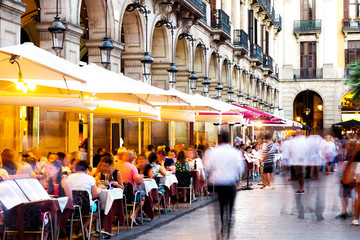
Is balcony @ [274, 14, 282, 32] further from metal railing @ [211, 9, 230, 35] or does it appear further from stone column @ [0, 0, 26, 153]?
stone column @ [0, 0, 26, 153]

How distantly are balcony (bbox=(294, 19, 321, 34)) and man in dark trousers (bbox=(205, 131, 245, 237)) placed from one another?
161ft

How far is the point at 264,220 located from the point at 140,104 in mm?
3311

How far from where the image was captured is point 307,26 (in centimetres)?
5866

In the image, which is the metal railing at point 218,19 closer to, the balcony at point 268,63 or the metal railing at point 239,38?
the metal railing at point 239,38


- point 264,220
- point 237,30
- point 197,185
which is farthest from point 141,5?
point 237,30

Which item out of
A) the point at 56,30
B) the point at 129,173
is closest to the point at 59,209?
the point at 129,173

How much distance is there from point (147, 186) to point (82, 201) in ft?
9.07

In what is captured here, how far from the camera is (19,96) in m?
11.2

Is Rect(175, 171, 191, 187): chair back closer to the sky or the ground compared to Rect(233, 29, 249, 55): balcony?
closer to the ground

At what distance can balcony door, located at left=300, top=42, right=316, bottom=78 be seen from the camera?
193ft

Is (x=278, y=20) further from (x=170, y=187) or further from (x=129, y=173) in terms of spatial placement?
(x=129, y=173)

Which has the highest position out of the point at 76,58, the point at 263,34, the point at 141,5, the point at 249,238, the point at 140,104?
the point at 263,34

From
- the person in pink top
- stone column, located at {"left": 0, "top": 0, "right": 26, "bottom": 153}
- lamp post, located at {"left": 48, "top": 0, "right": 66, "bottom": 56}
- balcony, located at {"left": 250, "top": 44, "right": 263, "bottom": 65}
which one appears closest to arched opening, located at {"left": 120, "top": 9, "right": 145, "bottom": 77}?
lamp post, located at {"left": 48, "top": 0, "right": 66, "bottom": 56}

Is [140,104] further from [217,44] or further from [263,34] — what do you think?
[263,34]
